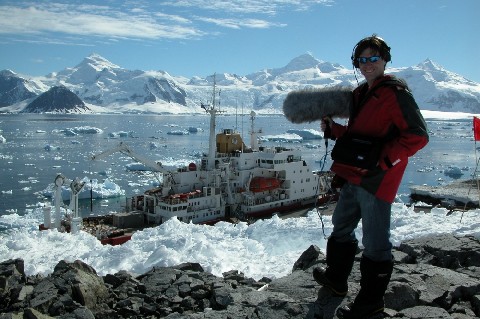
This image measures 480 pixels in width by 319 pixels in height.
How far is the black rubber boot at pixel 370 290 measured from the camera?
326cm

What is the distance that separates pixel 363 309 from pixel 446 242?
2490 mm

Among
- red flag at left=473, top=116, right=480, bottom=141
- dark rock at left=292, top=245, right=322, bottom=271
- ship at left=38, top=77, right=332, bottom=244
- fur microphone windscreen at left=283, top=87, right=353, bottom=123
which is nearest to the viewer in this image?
fur microphone windscreen at left=283, top=87, right=353, bottom=123

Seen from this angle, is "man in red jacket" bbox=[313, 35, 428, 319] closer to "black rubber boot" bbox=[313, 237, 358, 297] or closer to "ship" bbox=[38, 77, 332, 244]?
"black rubber boot" bbox=[313, 237, 358, 297]

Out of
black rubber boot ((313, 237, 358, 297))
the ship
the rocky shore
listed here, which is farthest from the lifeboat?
black rubber boot ((313, 237, 358, 297))

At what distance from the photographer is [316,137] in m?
77.2

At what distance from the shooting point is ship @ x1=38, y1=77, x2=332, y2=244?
19328mm

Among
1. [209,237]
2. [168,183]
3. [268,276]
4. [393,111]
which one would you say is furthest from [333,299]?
[168,183]

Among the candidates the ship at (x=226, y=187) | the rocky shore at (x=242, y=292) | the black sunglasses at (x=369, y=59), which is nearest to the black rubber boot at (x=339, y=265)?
the rocky shore at (x=242, y=292)

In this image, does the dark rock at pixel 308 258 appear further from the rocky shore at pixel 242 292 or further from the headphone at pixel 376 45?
the headphone at pixel 376 45

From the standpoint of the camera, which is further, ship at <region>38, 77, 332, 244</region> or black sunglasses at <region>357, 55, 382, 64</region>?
ship at <region>38, 77, 332, 244</region>

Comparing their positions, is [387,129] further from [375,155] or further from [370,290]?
[370,290]

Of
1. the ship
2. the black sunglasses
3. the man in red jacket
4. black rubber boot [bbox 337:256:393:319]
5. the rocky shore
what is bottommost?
the ship

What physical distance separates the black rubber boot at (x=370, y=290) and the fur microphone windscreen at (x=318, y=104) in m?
1.10

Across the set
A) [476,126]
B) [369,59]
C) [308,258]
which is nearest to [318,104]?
[369,59]
